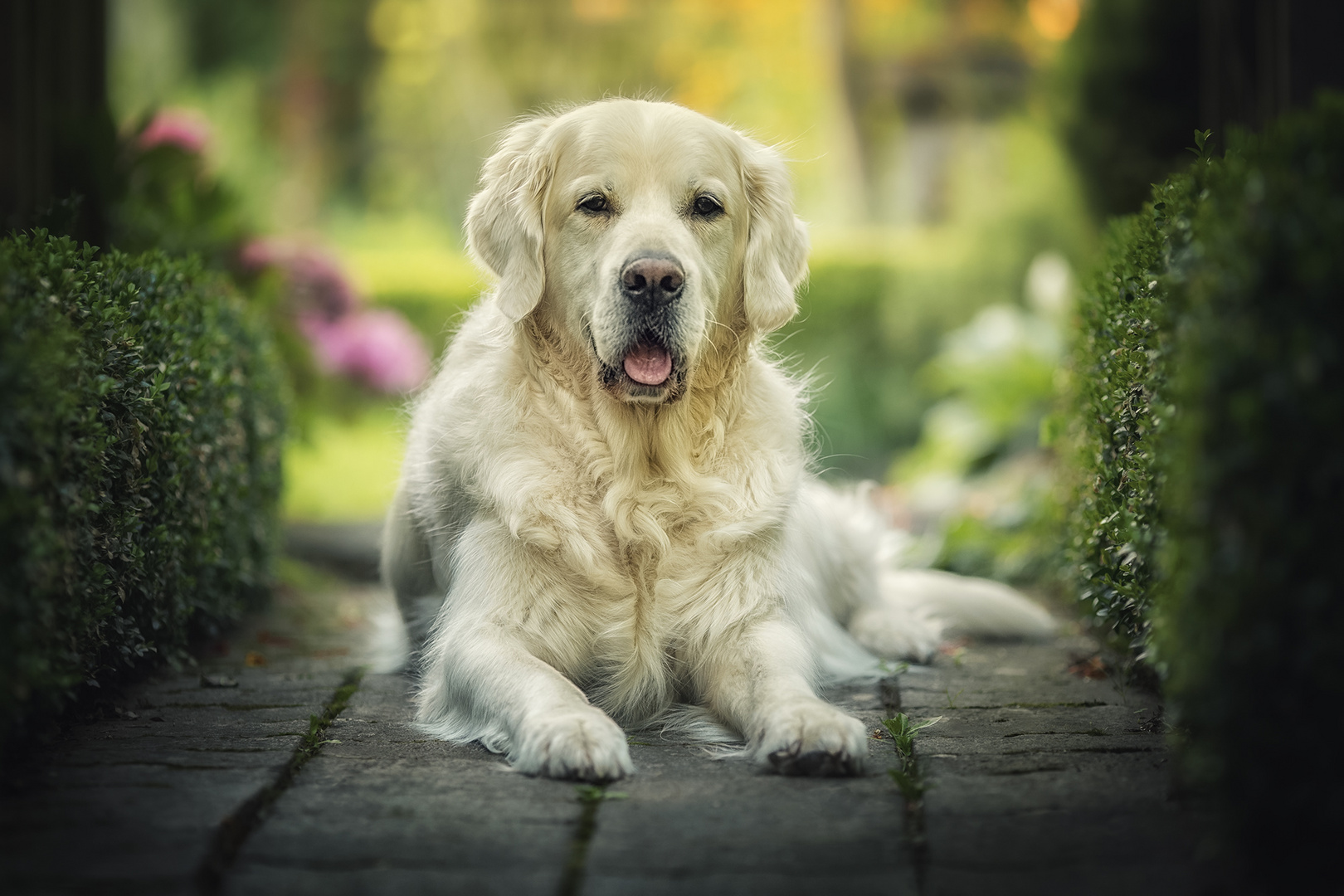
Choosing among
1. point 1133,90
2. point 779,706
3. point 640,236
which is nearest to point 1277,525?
point 779,706

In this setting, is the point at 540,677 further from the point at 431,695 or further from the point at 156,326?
the point at 156,326

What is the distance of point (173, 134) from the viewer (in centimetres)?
615

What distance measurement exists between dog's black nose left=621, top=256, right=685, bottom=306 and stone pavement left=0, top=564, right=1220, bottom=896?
1100mm

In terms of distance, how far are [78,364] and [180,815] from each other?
109cm

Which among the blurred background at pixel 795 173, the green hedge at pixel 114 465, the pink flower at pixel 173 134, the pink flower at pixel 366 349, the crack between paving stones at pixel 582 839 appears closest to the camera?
the crack between paving stones at pixel 582 839

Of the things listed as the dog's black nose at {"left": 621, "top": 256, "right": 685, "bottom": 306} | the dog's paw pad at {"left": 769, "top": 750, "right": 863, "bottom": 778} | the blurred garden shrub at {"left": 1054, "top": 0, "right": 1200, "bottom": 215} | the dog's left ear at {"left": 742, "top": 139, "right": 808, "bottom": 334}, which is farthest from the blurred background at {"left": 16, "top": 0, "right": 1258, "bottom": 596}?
the dog's paw pad at {"left": 769, "top": 750, "right": 863, "bottom": 778}

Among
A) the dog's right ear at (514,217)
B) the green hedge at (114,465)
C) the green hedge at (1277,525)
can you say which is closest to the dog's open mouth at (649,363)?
the dog's right ear at (514,217)

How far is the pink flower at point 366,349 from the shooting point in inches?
302

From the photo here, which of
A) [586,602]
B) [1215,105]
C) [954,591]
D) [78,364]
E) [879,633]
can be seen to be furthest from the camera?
[1215,105]

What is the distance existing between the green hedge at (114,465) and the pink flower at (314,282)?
9.26 ft

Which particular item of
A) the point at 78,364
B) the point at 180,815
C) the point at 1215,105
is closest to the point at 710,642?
the point at 180,815

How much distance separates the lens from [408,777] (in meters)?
2.52

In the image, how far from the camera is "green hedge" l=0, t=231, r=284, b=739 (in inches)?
89.2

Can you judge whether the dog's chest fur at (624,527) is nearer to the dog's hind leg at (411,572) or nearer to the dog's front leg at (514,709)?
the dog's front leg at (514,709)
